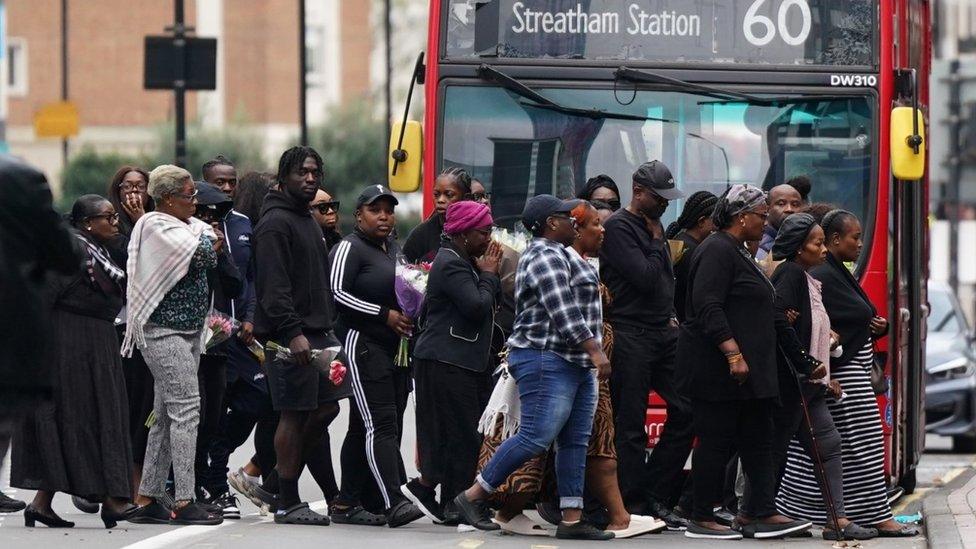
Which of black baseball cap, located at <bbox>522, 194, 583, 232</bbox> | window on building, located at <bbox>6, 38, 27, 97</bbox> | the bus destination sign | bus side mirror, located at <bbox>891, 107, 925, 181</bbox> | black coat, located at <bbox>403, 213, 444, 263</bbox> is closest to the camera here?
black baseball cap, located at <bbox>522, 194, 583, 232</bbox>

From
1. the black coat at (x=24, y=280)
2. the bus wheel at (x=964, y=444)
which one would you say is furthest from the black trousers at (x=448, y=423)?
the bus wheel at (x=964, y=444)

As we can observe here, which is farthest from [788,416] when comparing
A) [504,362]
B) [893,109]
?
[893,109]

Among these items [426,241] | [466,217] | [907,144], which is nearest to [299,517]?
[426,241]

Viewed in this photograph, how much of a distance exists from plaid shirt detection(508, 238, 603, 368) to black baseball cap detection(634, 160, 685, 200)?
0.70 m

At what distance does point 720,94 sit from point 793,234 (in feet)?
5.59

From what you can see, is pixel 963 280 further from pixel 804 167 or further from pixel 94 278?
pixel 94 278

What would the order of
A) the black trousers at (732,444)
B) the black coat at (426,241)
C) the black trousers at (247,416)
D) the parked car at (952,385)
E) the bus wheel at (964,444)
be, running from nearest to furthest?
1. the black trousers at (732,444)
2. the black coat at (426,241)
3. the black trousers at (247,416)
4. the parked car at (952,385)
5. the bus wheel at (964,444)

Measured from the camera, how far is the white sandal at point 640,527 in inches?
406

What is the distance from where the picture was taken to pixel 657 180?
34.6ft

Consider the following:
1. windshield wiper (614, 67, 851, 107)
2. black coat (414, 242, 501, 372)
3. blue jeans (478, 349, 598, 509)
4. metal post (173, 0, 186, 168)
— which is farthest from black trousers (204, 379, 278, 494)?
metal post (173, 0, 186, 168)

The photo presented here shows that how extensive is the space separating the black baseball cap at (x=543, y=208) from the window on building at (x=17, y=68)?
181 ft

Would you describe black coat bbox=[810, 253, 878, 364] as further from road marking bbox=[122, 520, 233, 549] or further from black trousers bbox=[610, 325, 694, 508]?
road marking bbox=[122, 520, 233, 549]

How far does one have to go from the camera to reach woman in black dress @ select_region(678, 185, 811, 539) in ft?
32.8

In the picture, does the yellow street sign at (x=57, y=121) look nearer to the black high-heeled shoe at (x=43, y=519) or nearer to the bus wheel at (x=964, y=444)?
the bus wheel at (x=964, y=444)
